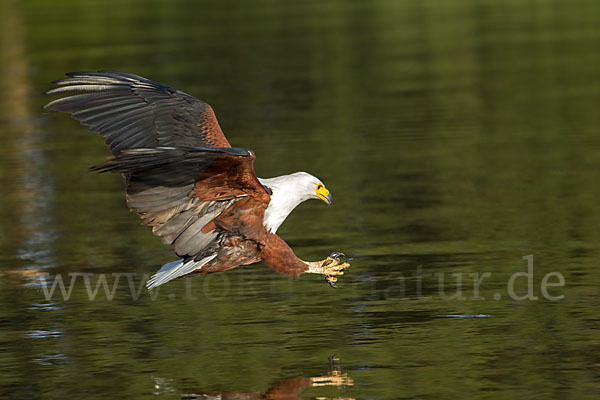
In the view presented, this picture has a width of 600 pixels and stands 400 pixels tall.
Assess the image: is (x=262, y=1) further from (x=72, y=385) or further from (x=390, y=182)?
(x=72, y=385)

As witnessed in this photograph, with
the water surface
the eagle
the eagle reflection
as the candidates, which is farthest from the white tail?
the eagle reflection

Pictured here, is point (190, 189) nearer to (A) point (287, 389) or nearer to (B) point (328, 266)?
(B) point (328, 266)

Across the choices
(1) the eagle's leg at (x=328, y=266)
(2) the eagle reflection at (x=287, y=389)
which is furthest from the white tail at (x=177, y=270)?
(2) the eagle reflection at (x=287, y=389)

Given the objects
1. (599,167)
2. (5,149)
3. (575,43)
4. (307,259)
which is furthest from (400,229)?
(575,43)

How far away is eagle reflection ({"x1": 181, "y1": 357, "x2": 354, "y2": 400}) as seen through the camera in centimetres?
638

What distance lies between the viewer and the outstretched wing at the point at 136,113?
7602 millimetres

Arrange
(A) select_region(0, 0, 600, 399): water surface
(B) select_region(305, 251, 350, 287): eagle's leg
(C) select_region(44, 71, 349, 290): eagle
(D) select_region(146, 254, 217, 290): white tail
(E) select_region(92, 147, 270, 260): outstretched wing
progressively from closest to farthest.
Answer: (E) select_region(92, 147, 270, 260): outstretched wing < (A) select_region(0, 0, 600, 399): water surface < (C) select_region(44, 71, 349, 290): eagle < (D) select_region(146, 254, 217, 290): white tail < (B) select_region(305, 251, 350, 287): eagle's leg

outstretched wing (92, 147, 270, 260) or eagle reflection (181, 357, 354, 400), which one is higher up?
outstretched wing (92, 147, 270, 260)

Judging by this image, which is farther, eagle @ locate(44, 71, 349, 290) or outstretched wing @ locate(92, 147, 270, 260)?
eagle @ locate(44, 71, 349, 290)

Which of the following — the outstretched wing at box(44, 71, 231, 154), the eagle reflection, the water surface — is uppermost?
the outstretched wing at box(44, 71, 231, 154)

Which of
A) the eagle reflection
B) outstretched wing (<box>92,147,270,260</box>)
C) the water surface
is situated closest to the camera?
the eagle reflection

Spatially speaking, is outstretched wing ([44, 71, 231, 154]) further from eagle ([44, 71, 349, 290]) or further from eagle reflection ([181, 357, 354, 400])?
eagle reflection ([181, 357, 354, 400])

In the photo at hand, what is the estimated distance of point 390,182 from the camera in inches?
504

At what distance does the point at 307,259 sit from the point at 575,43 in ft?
56.6
